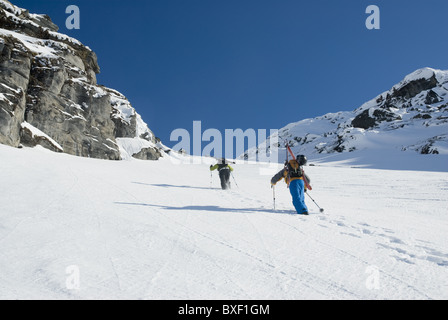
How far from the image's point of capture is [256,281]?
267 cm

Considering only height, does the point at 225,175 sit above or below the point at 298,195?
above

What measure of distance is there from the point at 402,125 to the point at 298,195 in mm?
85414

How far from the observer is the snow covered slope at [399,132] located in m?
44.6

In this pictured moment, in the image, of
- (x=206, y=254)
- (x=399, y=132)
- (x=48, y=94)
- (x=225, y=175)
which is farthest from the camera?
(x=399, y=132)

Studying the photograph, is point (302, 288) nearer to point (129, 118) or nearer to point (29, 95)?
point (29, 95)

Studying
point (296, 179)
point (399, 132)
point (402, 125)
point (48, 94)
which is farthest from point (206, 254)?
point (402, 125)

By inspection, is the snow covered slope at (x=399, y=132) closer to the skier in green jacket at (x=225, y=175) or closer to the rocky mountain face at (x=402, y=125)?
the rocky mountain face at (x=402, y=125)

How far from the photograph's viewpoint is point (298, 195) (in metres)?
6.77

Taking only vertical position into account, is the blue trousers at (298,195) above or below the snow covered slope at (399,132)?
below

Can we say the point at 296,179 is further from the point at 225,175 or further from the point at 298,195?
the point at 225,175

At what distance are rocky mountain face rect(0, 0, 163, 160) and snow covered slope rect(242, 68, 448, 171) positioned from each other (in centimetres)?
4213

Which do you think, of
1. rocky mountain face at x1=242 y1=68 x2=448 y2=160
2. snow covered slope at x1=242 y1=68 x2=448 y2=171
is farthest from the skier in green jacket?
rocky mountain face at x1=242 y1=68 x2=448 y2=160

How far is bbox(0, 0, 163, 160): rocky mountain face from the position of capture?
76.5 feet

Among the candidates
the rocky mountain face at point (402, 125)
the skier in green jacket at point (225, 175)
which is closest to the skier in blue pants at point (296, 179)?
the skier in green jacket at point (225, 175)
